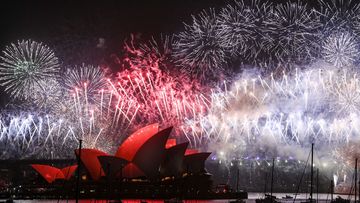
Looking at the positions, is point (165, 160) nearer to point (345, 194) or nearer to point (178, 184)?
point (178, 184)

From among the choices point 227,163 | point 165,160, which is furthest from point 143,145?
point 227,163

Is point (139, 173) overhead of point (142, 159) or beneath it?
beneath

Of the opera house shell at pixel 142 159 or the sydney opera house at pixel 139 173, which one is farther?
the sydney opera house at pixel 139 173

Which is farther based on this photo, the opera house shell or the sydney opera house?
the sydney opera house

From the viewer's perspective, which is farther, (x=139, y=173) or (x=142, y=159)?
(x=139, y=173)
